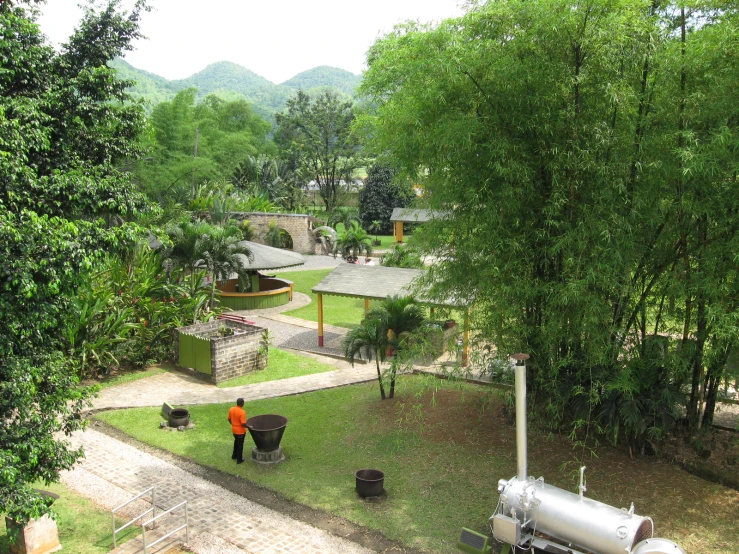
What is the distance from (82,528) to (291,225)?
93.7 ft

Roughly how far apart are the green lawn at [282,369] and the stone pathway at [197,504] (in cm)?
409

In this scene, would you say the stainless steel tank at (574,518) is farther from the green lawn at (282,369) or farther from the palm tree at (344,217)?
the palm tree at (344,217)

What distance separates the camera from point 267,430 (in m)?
9.66

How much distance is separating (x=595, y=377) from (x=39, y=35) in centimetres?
844

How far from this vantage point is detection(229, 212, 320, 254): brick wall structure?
34094 millimetres

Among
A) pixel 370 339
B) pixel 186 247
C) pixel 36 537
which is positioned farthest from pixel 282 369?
pixel 36 537

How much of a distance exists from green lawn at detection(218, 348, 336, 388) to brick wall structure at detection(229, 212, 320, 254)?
18.3 metres

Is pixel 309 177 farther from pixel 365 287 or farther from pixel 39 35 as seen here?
pixel 39 35

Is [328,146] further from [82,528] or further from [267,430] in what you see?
[82,528]

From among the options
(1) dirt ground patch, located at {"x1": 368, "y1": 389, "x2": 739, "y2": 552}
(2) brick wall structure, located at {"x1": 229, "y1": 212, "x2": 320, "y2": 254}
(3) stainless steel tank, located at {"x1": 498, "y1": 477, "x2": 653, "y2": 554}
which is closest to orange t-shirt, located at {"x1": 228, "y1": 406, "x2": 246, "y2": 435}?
(1) dirt ground patch, located at {"x1": 368, "y1": 389, "x2": 739, "y2": 552}

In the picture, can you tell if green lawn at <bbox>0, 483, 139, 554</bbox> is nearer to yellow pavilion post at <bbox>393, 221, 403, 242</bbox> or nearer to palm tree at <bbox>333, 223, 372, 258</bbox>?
palm tree at <bbox>333, 223, 372, 258</bbox>

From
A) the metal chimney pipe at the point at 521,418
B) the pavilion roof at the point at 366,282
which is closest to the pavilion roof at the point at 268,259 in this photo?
the pavilion roof at the point at 366,282

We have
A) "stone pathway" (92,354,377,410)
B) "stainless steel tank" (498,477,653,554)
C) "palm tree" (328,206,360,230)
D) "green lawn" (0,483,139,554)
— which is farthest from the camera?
"palm tree" (328,206,360,230)

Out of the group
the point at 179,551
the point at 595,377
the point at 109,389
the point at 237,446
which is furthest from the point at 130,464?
the point at 595,377
